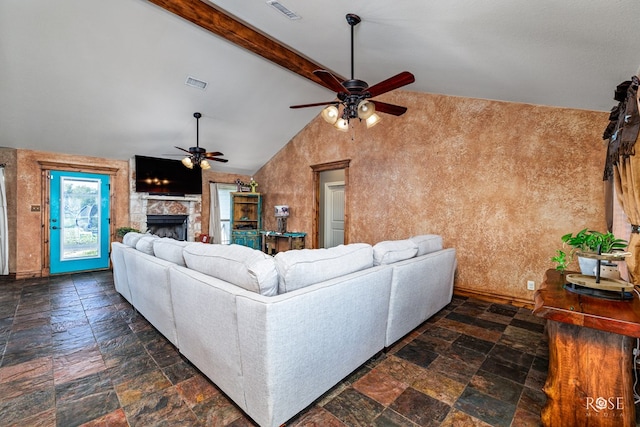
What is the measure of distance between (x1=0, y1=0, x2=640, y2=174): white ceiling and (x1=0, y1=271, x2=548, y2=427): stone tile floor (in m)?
2.48

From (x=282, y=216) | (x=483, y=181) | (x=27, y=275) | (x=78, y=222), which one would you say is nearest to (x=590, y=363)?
(x=483, y=181)

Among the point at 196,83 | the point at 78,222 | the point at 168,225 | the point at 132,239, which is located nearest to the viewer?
the point at 132,239

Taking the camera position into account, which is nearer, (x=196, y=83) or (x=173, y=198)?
(x=196, y=83)

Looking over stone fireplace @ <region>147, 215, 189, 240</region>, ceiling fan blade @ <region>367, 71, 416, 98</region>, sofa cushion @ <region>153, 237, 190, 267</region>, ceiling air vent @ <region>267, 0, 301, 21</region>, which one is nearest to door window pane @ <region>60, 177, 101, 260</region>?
stone fireplace @ <region>147, 215, 189, 240</region>

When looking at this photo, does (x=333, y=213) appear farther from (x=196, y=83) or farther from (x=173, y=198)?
(x=196, y=83)

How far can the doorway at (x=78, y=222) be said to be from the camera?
512cm

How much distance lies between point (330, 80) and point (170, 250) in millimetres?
2130

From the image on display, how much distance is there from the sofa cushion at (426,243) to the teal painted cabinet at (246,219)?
184 inches

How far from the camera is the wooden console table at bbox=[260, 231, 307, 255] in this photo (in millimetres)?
6367

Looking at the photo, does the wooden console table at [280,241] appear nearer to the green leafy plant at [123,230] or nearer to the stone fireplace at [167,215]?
the stone fireplace at [167,215]

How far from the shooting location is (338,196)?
6891 mm

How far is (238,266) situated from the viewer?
68.1 inches

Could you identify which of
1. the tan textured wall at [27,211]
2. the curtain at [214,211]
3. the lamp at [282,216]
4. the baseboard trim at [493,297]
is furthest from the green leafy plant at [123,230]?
the baseboard trim at [493,297]

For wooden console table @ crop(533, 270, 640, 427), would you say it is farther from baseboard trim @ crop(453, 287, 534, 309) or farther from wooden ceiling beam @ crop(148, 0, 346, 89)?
wooden ceiling beam @ crop(148, 0, 346, 89)
